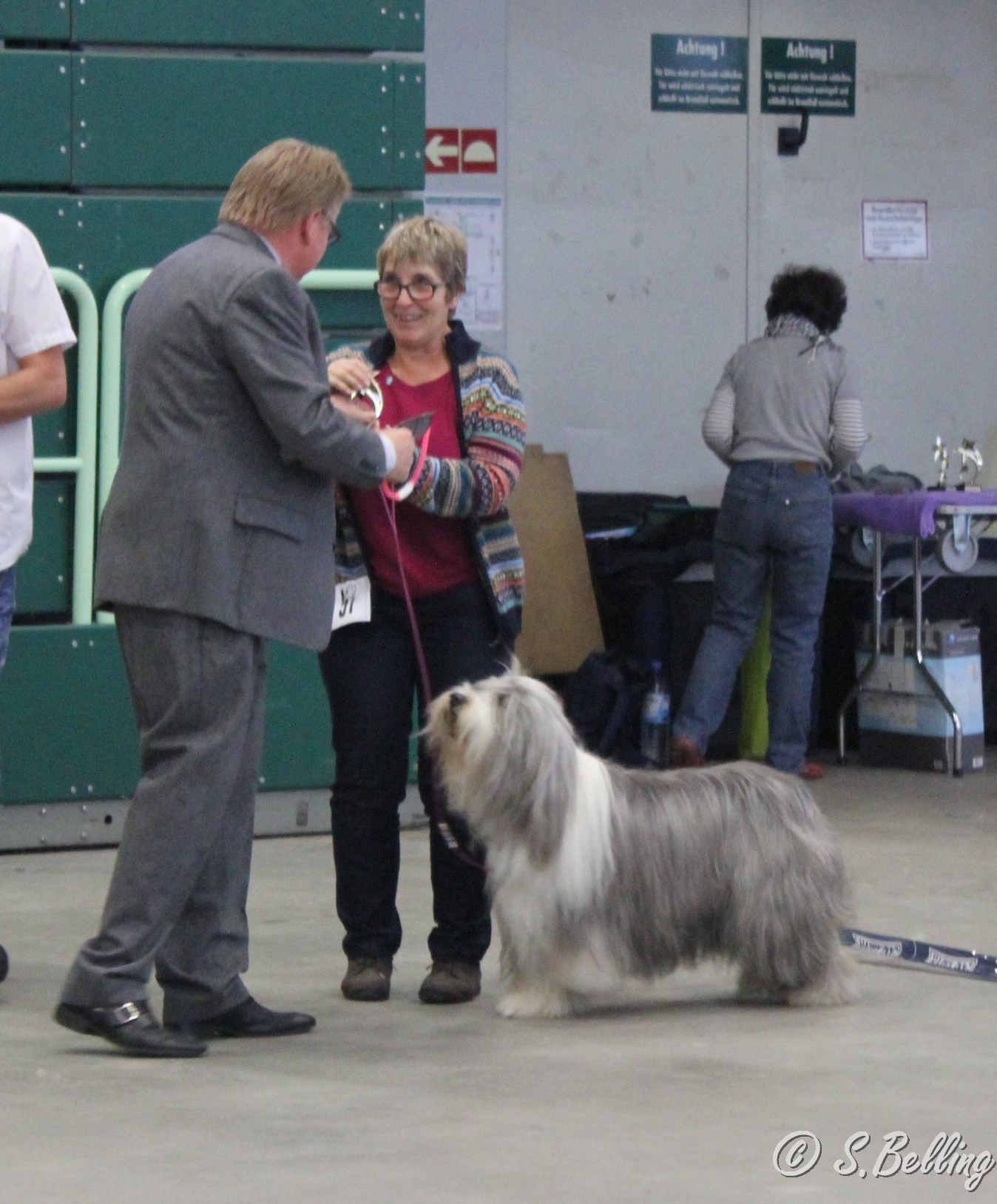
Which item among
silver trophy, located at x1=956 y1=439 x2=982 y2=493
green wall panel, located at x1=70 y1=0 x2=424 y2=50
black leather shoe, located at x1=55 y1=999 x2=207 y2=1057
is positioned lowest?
black leather shoe, located at x1=55 y1=999 x2=207 y2=1057

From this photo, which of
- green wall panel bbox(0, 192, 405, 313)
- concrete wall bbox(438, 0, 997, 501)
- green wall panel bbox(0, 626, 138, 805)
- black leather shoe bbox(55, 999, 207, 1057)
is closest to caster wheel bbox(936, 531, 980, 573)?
concrete wall bbox(438, 0, 997, 501)

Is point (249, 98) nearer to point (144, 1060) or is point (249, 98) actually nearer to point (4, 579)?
point (4, 579)

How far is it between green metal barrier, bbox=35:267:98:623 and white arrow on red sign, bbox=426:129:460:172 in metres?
2.53

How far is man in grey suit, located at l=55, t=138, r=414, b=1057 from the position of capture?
3506mm

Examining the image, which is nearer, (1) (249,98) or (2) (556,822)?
(2) (556,822)

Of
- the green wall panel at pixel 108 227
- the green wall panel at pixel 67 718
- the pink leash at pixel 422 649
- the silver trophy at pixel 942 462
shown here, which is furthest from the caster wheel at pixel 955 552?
the pink leash at pixel 422 649

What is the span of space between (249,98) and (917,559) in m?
3.00

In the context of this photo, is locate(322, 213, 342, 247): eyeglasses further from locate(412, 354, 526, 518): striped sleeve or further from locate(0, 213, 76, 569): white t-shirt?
locate(0, 213, 76, 569): white t-shirt

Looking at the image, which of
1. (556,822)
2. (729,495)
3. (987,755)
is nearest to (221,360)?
(556,822)

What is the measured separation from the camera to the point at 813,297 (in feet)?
23.5

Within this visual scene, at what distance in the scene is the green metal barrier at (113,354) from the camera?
561 cm

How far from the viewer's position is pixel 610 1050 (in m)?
3.77

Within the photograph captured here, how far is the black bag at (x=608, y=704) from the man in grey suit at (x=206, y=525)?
3.65 m

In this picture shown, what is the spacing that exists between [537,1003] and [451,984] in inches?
8.8
